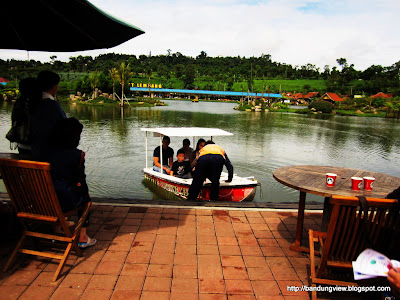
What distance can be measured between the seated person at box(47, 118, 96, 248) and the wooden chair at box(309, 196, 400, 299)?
→ 2339mm

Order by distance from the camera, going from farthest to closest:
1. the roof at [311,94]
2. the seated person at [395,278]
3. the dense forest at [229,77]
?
the roof at [311,94], the dense forest at [229,77], the seated person at [395,278]

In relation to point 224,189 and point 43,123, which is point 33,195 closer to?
point 43,123

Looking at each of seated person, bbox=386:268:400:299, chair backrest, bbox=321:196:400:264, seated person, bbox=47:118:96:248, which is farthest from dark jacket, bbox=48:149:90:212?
seated person, bbox=386:268:400:299

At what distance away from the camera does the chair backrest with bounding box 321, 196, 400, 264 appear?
93.7 inches

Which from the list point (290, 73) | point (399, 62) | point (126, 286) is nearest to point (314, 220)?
point (126, 286)

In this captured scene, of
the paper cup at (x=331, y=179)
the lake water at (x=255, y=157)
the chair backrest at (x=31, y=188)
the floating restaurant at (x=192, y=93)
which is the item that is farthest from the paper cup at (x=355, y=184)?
the floating restaurant at (x=192, y=93)

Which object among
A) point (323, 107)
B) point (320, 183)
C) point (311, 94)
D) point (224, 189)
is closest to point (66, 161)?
point (320, 183)

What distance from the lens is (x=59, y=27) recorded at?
12.4 feet

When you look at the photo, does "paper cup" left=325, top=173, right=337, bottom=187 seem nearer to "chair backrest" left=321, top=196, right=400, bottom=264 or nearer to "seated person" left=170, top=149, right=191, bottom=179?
"chair backrest" left=321, top=196, right=400, bottom=264

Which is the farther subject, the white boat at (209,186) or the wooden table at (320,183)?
the white boat at (209,186)

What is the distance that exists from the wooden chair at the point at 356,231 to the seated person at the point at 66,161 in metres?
2.34

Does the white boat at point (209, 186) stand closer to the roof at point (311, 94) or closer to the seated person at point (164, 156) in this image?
the seated person at point (164, 156)

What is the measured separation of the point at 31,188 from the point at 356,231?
2785 millimetres

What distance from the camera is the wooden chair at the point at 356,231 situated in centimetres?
238
